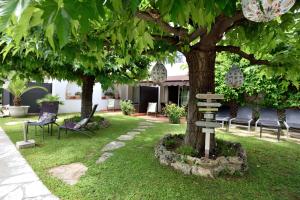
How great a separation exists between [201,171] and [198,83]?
216cm

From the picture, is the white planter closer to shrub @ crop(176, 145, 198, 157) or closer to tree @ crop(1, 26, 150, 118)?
tree @ crop(1, 26, 150, 118)

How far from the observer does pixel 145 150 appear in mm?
7742

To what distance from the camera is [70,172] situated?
5.82m

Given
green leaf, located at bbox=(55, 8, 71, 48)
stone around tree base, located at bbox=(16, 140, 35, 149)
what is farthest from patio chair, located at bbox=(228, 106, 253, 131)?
green leaf, located at bbox=(55, 8, 71, 48)

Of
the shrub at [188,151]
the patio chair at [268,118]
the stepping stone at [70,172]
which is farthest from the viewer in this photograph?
the patio chair at [268,118]

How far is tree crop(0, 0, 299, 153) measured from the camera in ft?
4.70

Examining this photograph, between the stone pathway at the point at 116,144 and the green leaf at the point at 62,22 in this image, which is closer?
the green leaf at the point at 62,22

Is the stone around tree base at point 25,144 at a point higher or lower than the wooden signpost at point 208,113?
lower

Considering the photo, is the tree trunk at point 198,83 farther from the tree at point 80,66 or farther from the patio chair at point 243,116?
the patio chair at point 243,116

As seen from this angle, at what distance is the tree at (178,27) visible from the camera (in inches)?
56.4

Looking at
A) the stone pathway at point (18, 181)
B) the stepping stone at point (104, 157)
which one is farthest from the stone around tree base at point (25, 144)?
the stepping stone at point (104, 157)

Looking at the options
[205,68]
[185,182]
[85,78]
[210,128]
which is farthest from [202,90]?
[85,78]

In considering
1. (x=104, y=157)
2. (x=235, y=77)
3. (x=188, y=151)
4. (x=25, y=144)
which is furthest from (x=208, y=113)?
(x=25, y=144)

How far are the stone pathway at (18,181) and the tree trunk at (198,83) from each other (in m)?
3.54
